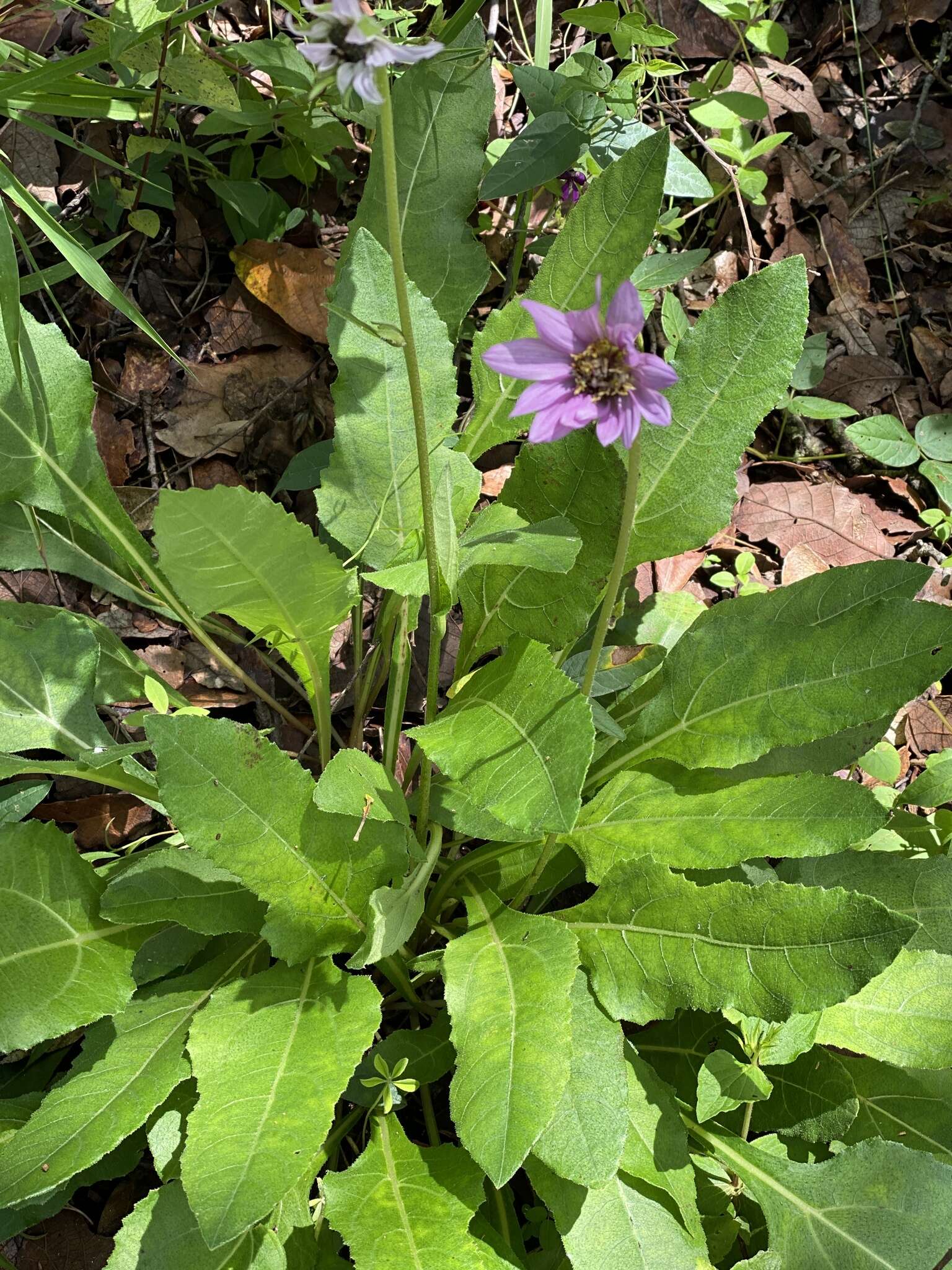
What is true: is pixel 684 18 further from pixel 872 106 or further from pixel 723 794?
pixel 723 794

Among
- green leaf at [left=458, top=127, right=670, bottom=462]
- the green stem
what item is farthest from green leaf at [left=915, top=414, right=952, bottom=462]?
the green stem

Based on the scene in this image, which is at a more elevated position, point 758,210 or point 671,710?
point 758,210

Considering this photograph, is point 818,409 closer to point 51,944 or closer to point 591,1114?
point 591,1114

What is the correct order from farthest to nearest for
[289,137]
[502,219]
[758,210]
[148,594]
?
[758,210] → [502,219] → [289,137] → [148,594]

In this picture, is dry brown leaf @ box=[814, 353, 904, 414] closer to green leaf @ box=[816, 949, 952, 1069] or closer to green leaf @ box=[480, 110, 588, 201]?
green leaf @ box=[480, 110, 588, 201]

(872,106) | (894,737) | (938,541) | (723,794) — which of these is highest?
(872,106)

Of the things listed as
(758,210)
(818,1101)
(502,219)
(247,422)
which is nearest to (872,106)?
(758,210)
